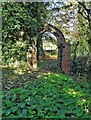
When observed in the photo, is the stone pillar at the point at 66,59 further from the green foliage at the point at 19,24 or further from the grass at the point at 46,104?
the grass at the point at 46,104

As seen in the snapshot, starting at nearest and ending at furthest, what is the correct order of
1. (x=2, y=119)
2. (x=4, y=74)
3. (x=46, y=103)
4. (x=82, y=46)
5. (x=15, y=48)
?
(x=2, y=119) < (x=46, y=103) < (x=4, y=74) < (x=15, y=48) < (x=82, y=46)

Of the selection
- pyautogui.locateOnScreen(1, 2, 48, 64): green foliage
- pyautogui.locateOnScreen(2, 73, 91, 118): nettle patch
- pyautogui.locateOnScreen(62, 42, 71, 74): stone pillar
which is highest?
pyautogui.locateOnScreen(1, 2, 48, 64): green foliage

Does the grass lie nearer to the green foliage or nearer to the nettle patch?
the nettle patch

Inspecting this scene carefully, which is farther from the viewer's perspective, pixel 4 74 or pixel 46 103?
pixel 4 74

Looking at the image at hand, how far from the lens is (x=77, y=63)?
13008 millimetres

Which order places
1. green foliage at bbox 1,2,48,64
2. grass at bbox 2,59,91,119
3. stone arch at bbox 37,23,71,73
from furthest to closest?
stone arch at bbox 37,23,71,73
green foliage at bbox 1,2,48,64
grass at bbox 2,59,91,119

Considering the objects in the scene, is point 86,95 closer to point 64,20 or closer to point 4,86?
point 4,86

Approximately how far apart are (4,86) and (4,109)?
3222 mm

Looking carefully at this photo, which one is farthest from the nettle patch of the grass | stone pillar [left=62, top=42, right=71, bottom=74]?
stone pillar [left=62, top=42, right=71, bottom=74]

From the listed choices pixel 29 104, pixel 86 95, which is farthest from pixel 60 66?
pixel 29 104

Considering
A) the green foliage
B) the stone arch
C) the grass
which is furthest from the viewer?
the stone arch

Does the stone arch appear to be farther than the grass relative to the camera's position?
Yes

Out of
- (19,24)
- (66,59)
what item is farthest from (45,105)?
(66,59)

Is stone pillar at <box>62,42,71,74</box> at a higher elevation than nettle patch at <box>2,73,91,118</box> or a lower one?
higher
